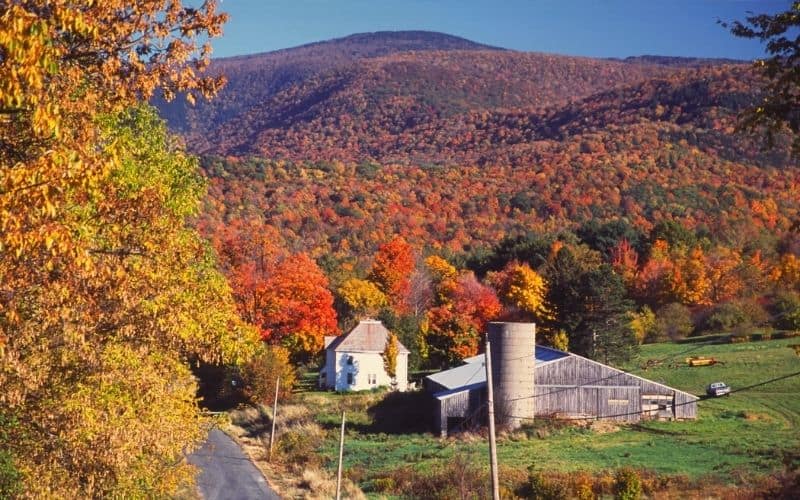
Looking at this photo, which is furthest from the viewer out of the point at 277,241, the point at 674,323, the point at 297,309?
the point at 277,241

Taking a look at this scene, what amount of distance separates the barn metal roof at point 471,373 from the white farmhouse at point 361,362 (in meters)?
6.02

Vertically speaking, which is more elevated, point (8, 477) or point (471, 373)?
point (8, 477)

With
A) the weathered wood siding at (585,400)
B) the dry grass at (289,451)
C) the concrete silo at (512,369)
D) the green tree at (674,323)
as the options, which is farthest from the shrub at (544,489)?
the green tree at (674,323)

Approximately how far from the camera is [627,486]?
29.1 meters

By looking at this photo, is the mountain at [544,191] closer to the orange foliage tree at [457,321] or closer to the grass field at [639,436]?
the orange foliage tree at [457,321]

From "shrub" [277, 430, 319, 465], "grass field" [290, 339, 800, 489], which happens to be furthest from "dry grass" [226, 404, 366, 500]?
"grass field" [290, 339, 800, 489]

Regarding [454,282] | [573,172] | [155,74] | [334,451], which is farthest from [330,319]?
[573,172]

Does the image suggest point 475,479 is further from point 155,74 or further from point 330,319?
point 330,319

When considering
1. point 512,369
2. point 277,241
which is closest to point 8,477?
point 512,369

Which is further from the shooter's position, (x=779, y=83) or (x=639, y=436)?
(x=639, y=436)

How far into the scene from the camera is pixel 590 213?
117 meters

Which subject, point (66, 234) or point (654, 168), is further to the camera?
point (654, 168)

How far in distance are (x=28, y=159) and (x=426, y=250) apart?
88.1m

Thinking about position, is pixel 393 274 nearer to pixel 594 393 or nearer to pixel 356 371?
pixel 356 371
